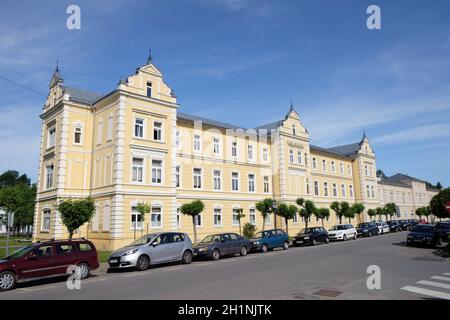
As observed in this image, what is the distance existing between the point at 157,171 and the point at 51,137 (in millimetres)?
11078

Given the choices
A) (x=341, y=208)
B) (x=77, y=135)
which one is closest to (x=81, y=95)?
(x=77, y=135)

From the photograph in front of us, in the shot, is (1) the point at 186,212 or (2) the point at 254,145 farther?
(2) the point at 254,145

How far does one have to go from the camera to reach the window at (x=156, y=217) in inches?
1150

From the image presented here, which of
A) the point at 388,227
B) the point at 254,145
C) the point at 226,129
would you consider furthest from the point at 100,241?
the point at 388,227

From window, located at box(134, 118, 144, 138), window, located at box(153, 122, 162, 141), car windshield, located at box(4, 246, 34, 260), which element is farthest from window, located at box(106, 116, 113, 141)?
car windshield, located at box(4, 246, 34, 260)

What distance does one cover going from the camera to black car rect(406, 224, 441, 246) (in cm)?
2643

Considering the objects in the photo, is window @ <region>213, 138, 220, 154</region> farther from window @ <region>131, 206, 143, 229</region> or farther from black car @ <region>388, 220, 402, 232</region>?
black car @ <region>388, 220, 402, 232</region>

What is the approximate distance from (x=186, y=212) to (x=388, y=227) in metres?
32.7

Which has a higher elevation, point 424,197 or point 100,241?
point 424,197

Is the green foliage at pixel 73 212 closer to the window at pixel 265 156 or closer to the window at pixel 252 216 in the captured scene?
the window at pixel 252 216

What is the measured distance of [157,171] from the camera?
30.5 meters
